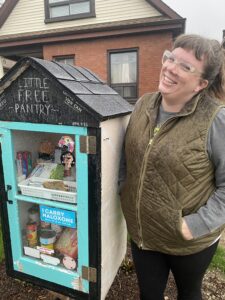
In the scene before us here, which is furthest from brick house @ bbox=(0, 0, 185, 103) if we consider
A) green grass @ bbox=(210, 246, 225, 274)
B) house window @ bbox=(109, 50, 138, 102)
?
green grass @ bbox=(210, 246, 225, 274)

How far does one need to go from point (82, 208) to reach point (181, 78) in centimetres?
97

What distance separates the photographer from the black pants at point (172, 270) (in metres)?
1.52

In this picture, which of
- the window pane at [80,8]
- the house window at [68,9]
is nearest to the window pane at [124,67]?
the house window at [68,9]

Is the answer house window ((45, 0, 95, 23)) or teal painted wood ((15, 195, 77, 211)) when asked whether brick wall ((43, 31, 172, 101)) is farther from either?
teal painted wood ((15, 195, 77, 211))

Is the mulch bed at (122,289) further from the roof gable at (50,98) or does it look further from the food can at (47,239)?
the roof gable at (50,98)

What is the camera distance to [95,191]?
164 cm

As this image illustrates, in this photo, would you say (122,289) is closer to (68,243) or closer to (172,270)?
(68,243)

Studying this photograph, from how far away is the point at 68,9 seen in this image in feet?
30.9

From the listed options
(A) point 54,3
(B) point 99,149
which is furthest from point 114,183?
(A) point 54,3

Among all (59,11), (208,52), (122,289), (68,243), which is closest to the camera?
(208,52)

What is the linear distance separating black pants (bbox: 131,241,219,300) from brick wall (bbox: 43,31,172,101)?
25.3 feet

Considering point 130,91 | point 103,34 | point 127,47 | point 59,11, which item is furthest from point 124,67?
point 59,11

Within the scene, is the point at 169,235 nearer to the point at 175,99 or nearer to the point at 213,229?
the point at 213,229

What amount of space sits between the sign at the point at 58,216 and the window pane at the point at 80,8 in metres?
8.97
